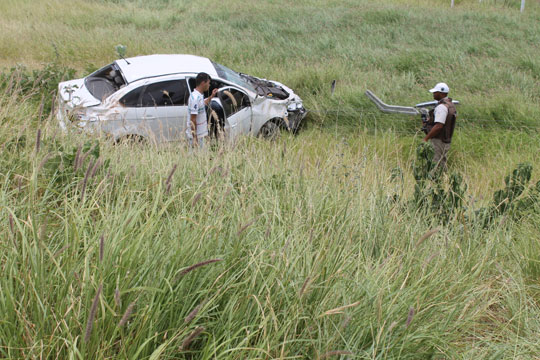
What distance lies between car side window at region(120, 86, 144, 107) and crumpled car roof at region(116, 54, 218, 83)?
0.25m

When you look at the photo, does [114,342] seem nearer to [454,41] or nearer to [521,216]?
[521,216]

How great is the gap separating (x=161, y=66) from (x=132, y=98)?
1.01m

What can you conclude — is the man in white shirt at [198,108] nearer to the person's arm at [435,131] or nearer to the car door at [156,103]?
the car door at [156,103]

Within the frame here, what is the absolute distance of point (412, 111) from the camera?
1105cm

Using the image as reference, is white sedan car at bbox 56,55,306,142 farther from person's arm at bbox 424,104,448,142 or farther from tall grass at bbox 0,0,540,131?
person's arm at bbox 424,104,448,142

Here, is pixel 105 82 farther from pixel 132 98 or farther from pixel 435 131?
pixel 435 131

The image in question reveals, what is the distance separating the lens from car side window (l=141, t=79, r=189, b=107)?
9305mm

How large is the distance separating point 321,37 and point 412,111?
7.63 metres

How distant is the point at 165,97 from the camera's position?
9.46 m

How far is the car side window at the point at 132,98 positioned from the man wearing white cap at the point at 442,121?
4.91 metres

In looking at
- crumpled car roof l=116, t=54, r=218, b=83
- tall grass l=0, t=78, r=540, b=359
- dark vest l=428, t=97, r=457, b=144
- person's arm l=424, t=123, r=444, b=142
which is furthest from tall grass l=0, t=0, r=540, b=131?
tall grass l=0, t=78, r=540, b=359

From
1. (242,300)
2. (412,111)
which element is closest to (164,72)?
(412,111)

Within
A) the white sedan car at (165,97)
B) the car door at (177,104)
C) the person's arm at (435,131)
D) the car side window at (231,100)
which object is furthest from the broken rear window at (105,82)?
the person's arm at (435,131)

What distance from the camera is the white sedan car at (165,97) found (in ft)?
29.6
